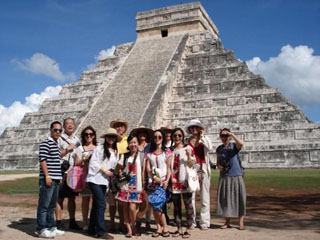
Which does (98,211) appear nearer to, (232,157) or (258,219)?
(232,157)

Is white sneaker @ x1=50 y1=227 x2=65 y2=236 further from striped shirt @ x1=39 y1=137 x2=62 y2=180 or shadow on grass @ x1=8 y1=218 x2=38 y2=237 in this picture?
striped shirt @ x1=39 y1=137 x2=62 y2=180

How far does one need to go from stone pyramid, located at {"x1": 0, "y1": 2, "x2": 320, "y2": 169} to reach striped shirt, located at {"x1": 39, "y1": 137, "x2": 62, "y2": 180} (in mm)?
12724

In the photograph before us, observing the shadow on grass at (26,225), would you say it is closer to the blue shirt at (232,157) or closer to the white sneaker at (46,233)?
the white sneaker at (46,233)

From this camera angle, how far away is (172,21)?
2602 centimetres

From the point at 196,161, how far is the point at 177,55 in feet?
56.7

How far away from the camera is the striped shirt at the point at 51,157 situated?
221 inches

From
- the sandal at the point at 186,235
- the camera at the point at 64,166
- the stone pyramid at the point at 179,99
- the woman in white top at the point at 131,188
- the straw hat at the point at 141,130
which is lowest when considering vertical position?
the sandal at the point at 186,235

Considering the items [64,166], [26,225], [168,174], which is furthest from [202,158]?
[26,225]

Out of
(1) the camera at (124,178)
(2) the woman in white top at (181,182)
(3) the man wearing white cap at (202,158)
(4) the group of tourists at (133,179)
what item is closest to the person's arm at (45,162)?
(4) the group of tourists at (133,179)

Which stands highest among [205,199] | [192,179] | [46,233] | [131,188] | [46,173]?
[46,173]

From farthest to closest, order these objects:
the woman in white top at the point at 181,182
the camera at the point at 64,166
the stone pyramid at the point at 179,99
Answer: the stone pyramid at the point at 179,99 → the camera at the point at 64,166 → the woman in white top at the point at 181,182

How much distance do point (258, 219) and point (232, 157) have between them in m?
1.43

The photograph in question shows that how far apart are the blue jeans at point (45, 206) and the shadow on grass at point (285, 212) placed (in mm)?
3373

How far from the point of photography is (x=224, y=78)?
67.5 feet
